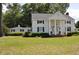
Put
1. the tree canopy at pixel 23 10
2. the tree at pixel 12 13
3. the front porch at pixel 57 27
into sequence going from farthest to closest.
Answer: the front porch at pixel 57 27
the tree at pixel 12 13
the tree canopy at pixel 23 10

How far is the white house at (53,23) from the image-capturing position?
25894mm

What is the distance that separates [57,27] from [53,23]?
1.26m

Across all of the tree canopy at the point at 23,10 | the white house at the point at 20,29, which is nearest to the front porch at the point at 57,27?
the tree canopy at the point at 23,10

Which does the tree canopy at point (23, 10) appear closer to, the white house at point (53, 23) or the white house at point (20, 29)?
the white house at point (20, 29)

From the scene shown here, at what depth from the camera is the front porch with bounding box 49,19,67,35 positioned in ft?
83.8

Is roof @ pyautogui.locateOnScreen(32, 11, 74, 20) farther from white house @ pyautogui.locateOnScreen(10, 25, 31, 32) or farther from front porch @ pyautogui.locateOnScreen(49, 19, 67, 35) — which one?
white house @ pyautogui.locateOnScreen(10, 25, 31, 32)

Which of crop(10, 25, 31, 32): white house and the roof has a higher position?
the roof

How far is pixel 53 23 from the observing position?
28.0 m

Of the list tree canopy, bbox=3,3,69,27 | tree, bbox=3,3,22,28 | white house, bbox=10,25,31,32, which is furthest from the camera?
white house, bbox=10,25,31,32

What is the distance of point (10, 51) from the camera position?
14.0 metres

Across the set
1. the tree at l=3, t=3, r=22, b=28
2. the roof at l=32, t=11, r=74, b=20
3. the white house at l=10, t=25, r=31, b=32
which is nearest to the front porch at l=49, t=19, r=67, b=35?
the roof at l=32, t=11, r=74, b=20

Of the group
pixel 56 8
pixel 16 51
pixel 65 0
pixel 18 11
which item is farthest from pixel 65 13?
pixel 16 51

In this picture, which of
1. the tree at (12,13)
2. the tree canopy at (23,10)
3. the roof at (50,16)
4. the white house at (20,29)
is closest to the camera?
the tree canopy at (23,10)

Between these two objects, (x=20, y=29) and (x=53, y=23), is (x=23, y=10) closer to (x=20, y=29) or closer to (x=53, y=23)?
(x=20, y=29)
